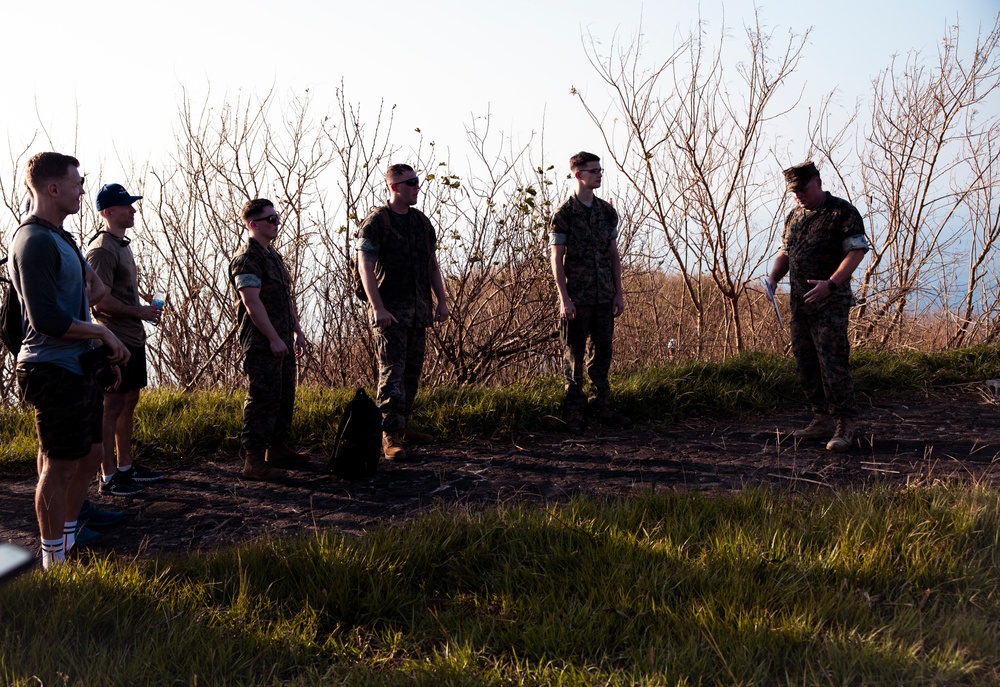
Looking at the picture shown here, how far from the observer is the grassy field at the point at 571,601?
282cm

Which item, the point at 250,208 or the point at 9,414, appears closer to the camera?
the point at 250,208

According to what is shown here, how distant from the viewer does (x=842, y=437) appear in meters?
5.71

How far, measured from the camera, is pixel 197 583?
3492 millimetres

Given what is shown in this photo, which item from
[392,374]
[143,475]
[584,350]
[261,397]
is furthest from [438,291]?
[143,475]

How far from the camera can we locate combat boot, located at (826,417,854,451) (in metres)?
5.66

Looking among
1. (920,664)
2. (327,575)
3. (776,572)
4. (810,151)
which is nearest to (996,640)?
(920,664)

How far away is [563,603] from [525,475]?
7.09 feet

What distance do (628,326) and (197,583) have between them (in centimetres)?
722

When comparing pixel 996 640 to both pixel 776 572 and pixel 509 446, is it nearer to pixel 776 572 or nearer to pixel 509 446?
pixel 776 572

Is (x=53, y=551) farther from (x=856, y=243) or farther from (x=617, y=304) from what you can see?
(x=856, y=243)

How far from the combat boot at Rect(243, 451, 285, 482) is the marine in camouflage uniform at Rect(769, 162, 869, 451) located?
375 centimetres

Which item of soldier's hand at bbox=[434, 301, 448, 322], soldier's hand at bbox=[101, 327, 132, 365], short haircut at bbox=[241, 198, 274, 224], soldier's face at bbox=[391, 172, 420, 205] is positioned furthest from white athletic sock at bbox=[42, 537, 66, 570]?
soldier's face at bbox=[391, 172, 420, 205]

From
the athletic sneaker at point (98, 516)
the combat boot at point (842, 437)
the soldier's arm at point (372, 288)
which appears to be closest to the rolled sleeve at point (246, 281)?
the soldier's arm at point (372, 288)

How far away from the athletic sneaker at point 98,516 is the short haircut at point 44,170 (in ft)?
6.25
